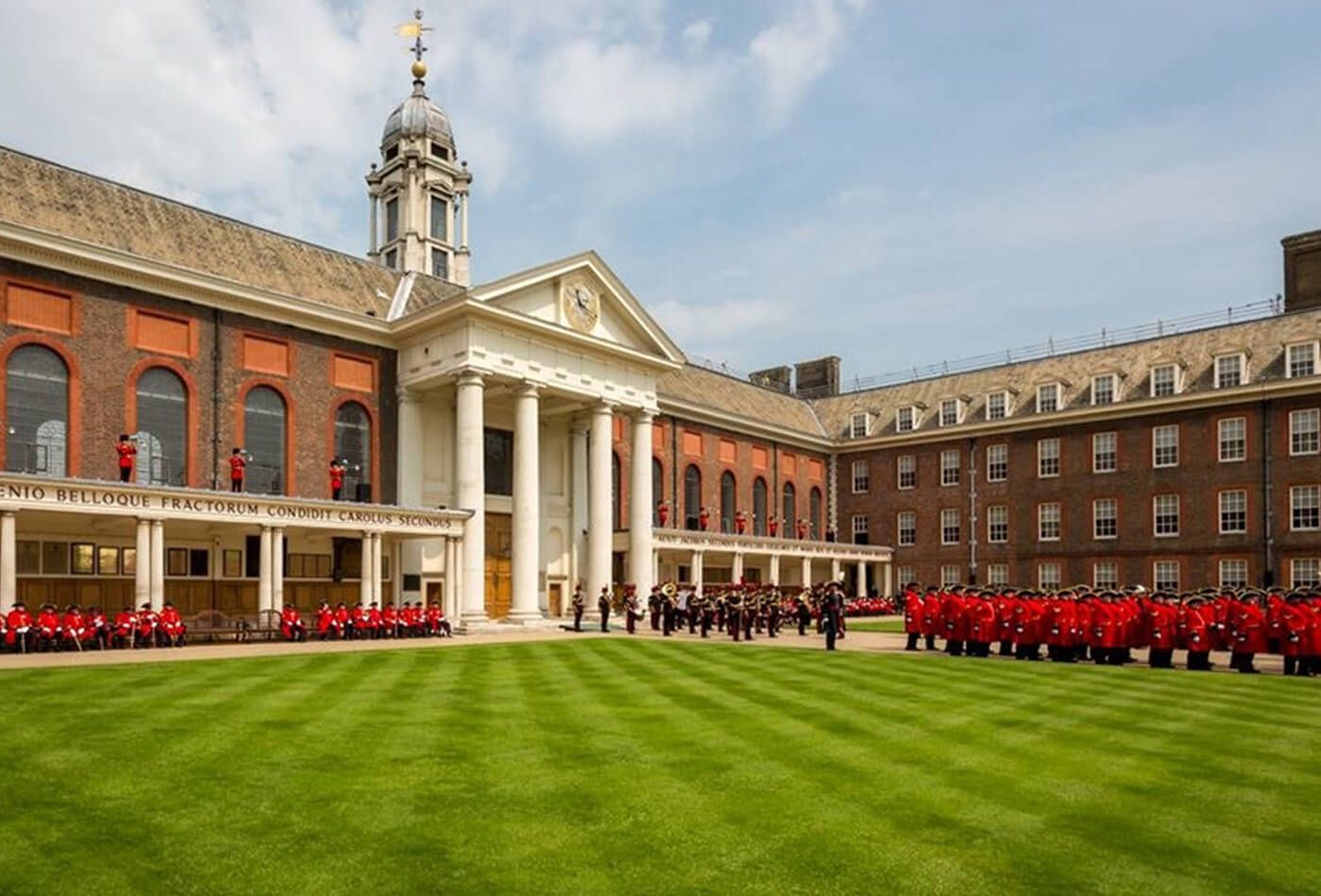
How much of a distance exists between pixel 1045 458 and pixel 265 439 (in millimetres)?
41873

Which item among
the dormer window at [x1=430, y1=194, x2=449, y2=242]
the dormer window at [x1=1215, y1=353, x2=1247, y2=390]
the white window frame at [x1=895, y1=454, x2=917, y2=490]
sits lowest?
the white window frame at [x1=895, y1=454, x2=917, y2=490]

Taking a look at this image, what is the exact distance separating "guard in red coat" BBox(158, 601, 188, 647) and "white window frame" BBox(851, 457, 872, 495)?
46.8 m

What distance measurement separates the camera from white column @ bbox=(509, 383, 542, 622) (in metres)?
40.0

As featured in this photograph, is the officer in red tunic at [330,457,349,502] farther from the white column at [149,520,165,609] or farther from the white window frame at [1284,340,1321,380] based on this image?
the white window frame at [1284,340,1321,380]

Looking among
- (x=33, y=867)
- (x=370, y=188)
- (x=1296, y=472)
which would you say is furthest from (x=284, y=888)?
(x=370, y=188)

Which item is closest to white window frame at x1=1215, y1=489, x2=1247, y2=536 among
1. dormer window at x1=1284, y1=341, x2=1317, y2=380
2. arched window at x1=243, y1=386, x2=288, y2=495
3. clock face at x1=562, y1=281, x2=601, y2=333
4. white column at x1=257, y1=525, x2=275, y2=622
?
dormer window at x1=1284, y1=341, x2=1317, y2=380

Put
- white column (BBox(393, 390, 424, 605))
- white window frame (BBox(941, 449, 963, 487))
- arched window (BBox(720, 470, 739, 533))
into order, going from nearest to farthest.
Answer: white column (BBox(393, 390, 424, 605)) < arched window (BBox(720, 470, 739, 533)) < white window frame (BBox(941, 449, 963, 487))

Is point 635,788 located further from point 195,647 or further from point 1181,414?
point 1181,414

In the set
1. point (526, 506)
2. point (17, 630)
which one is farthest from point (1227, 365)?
point (17, 630)

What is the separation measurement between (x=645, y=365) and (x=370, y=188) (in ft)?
101

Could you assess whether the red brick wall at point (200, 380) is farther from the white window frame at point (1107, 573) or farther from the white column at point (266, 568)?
the white window frame at point (1107, 573)

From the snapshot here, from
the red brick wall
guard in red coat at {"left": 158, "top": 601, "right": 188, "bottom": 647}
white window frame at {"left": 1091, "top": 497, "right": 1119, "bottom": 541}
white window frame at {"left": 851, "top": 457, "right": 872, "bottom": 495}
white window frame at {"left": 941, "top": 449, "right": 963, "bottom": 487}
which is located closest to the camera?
guard in red coat at {"left": 158, "top": 601, "right": 188, "bottom": 647}

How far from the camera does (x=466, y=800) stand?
8.98 m

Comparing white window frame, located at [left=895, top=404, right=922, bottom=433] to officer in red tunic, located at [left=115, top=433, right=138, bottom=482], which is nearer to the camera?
officer in red tunic, located at [left=115, top=433, right=138, bottom=482]
